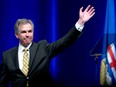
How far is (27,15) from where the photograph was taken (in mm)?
3180

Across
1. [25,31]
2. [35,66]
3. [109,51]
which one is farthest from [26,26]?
[109,51]

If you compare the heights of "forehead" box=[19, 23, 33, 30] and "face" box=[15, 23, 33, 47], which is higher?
"forehead" box=[19, 23, 33, 30]

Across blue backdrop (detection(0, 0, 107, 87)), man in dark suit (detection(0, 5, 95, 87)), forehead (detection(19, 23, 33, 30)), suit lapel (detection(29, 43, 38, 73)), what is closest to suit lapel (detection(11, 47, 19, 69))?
man in dark suit (detection(0, 5, 95, 87))

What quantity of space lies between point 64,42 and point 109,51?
0.56 meters

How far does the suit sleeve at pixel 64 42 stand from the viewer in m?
2.25

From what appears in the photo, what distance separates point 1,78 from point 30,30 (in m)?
0.45

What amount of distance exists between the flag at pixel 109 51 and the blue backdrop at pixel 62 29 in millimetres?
221

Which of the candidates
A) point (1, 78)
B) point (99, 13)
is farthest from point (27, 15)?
point (1, 78)

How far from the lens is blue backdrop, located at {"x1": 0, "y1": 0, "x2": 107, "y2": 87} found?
9.82 feet

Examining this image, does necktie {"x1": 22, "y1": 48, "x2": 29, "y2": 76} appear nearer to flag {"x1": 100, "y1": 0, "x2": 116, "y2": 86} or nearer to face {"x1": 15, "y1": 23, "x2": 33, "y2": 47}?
face {"x1": 15, "y1": 23, "x2": 33, "y2": 47}

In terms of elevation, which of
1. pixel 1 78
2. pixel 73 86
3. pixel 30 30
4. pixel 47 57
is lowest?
pixel 73 86

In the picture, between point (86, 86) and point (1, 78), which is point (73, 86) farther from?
point (1, 78)

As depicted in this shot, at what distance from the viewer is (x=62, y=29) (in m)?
3.12

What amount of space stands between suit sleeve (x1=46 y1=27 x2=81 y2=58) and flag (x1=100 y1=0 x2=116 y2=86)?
52cm
